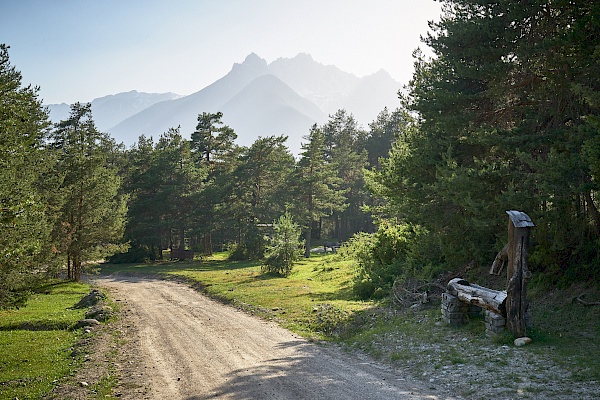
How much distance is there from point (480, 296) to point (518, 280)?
1359mm

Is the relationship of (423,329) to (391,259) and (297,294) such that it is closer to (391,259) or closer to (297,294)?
(391,259)

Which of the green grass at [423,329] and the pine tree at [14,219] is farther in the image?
the pine tree at [14,219]

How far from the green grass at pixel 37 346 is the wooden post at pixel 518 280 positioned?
1191cm

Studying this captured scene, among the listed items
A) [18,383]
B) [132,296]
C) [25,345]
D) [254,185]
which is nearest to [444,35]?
[18,383]

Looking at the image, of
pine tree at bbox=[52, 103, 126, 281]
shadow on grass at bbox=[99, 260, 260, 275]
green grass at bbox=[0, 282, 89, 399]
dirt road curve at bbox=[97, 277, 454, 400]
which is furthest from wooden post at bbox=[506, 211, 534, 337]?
shadow on grass at bbox=[99, 260, 260, 275]

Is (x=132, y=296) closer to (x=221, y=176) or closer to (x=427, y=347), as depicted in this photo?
(x=427, y=347)

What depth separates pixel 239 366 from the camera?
11.7m

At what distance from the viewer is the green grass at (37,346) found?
35.7ft

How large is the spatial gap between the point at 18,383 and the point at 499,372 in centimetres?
1188

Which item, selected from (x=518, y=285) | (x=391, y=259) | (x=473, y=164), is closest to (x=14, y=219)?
(x=518, y=285)

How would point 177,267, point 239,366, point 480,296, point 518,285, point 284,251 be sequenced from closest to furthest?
1. point 518,285
2. point 239,366
3. point 480,296
4. point 284,251
5. point 177,267

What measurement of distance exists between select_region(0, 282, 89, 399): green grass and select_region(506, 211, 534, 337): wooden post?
469 inches

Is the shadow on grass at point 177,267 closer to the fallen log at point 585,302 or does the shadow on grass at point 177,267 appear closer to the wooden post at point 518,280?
the fallen log at point 585,302

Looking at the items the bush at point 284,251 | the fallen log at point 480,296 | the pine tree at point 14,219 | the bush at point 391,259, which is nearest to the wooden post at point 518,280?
the fallen log at point 480,296
